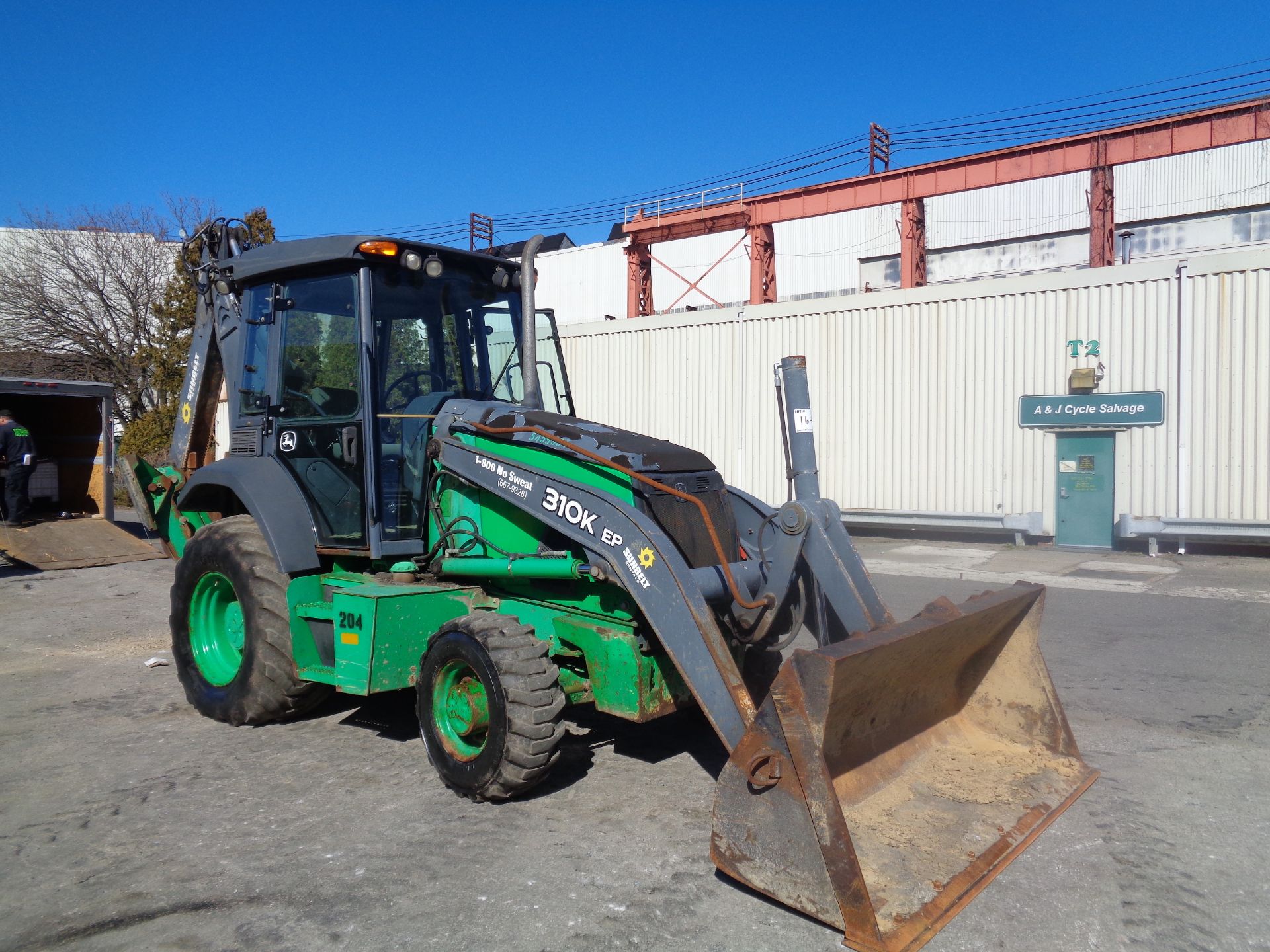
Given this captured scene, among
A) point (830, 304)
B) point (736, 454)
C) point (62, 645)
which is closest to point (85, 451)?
point (62, 645)

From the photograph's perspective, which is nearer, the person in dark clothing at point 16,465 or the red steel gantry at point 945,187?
the person in dark clothing at point 16,465

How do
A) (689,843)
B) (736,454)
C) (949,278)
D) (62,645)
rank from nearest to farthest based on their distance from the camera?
(689,843)
(62,645)
(736,454)
(949,278)

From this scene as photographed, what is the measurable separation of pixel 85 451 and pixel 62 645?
295 inches

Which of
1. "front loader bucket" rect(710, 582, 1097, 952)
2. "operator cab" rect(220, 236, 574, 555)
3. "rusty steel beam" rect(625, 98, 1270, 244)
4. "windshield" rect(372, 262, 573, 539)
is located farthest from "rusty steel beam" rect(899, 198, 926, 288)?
"front loader bucket" rect(710, 582, 1097, 952)

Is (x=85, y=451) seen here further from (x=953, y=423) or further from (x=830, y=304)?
(x=953, y=423)

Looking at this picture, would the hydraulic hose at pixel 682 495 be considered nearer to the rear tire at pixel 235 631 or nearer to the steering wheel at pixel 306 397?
the steering wheel at pixel 306 397

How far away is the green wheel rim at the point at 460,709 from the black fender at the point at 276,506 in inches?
57.6

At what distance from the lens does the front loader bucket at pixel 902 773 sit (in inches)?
132

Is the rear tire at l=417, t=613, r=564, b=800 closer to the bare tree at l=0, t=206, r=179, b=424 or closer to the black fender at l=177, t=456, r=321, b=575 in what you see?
the black fender at l=177, t=456, r=321, b=575

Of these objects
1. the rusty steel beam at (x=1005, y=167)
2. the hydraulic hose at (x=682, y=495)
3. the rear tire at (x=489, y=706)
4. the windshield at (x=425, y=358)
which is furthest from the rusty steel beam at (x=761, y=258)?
the rear tire at (x=489, y=706)

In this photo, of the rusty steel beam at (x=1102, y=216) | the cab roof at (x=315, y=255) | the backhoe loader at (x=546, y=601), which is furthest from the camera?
the rusty steel beam at (x=1102, y=216)

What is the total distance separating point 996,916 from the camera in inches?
139

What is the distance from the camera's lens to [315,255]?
220 inches

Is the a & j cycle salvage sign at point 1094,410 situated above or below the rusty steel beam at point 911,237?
below
